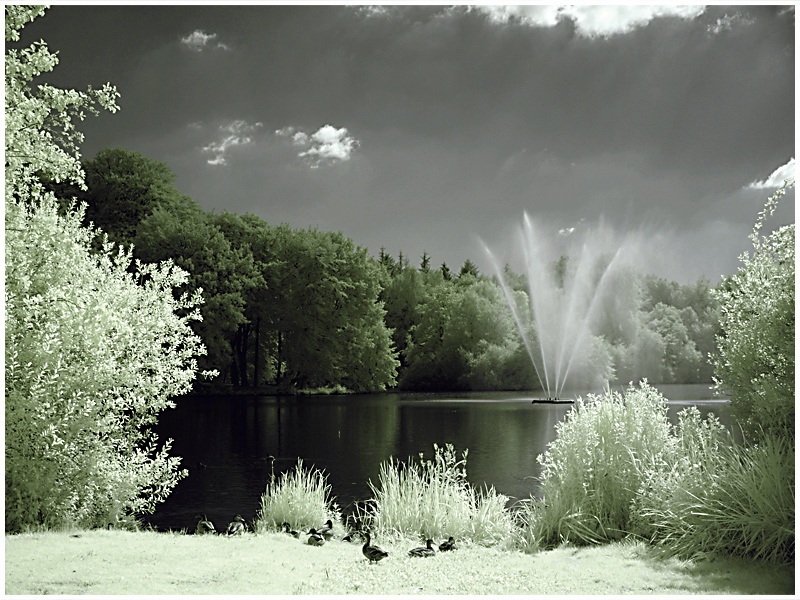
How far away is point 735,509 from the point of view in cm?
420

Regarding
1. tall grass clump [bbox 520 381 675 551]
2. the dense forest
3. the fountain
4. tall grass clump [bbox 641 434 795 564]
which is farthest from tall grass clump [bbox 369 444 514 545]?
the fountain

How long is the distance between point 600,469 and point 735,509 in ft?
4.08

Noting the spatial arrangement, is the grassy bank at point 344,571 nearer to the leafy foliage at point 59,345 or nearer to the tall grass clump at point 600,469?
the tall grass clump at point 600,469

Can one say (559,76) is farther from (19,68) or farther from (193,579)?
(193,579)

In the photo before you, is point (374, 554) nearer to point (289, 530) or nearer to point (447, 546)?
point (447, 546)

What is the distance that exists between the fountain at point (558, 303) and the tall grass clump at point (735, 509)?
84.1ft

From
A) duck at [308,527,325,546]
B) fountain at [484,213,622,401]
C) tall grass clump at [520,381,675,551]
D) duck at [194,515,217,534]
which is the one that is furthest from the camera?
fountain at [484,213,622,401]

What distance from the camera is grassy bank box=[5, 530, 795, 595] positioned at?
3904 millimetres

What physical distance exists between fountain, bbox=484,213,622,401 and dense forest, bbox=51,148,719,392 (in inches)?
25.1

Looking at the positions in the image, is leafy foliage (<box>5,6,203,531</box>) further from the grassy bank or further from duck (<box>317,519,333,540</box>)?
duck (<box>317,519,333,540</box>)

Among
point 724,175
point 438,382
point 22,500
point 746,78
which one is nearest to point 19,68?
point 22,500

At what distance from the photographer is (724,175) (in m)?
7.88

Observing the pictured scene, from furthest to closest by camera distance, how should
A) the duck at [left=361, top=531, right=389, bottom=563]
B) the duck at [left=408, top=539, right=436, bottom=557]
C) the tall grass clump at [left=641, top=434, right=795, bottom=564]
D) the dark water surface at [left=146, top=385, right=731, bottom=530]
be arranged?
1. the dark water surface at [left=146, top=385, right=731, bottom=530]
2. the duck at [left=408, top=539, right=436, bottom=557]
3. the duck at [left=361, top=531, right=389, bottom=563]
4. the tall grass clump at [left=641, top=434, right=795, bottom=564]

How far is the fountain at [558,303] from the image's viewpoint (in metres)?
32.6
